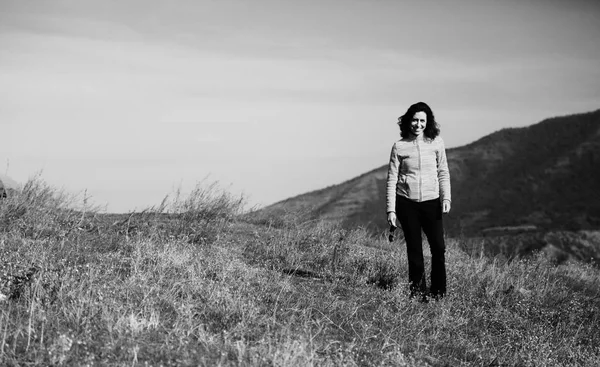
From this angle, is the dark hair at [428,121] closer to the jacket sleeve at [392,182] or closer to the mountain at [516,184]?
the jacket sleeve at [392,182]

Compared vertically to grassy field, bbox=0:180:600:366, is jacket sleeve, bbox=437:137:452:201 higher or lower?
higher

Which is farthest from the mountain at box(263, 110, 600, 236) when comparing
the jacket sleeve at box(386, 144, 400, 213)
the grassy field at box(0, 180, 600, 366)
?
the jacket sleeve at box(386, 144, 400, 213)

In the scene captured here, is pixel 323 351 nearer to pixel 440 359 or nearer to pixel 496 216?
pixel 440 359

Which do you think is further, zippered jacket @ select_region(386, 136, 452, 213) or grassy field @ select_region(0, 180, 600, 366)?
zippered jacket @ select_region(386, 136, 452, 213)

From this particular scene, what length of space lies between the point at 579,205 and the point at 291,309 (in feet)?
107

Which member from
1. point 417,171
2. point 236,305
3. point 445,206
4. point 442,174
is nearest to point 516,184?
point 442,174

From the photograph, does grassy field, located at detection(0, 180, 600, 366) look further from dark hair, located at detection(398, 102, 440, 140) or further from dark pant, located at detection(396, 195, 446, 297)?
dark hair, located at detection(398, 102, 440, 140)

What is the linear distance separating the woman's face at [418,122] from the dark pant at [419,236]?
771mm

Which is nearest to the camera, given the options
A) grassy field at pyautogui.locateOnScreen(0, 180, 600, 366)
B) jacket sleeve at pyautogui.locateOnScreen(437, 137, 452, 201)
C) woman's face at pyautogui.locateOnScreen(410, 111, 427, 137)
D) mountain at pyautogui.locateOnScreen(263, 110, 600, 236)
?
grassy field at pyautogui.locateOnScreen(0, 180, 600, 366)

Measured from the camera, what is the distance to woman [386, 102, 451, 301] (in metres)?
6.03

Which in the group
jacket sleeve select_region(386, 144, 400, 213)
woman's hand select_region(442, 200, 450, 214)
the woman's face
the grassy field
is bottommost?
the grassy field

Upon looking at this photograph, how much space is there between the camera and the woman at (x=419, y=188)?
19.8 ft

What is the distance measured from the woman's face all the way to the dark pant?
771 millimetres

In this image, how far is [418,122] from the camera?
597 centimetres
